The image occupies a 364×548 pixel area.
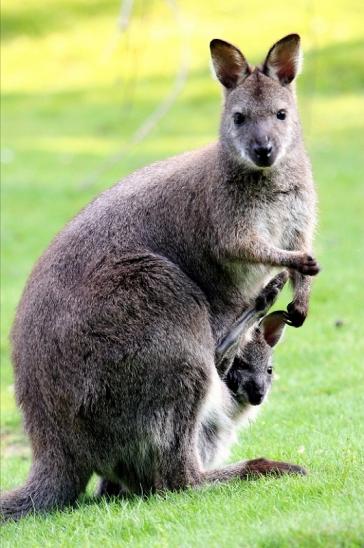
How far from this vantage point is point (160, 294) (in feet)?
19.9

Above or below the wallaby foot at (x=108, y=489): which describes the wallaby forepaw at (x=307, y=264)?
above

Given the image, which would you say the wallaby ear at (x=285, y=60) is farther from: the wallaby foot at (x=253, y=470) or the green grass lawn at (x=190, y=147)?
the wallaby foot at (x=253, y=470)

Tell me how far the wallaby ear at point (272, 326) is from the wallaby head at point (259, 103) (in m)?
1.09

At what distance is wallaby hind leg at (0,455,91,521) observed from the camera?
5.95 meters

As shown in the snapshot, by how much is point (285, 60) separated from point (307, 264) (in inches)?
51.8

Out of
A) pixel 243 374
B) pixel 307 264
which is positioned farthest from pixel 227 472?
pixel 307 264

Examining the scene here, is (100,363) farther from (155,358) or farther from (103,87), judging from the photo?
(103,87)

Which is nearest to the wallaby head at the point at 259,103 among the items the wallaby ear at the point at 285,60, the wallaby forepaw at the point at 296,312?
the wallaby ear at the point at 285,60

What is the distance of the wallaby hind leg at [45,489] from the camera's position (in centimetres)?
595

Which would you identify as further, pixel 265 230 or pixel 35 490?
pixel 265 230

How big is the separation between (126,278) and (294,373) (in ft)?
13.8

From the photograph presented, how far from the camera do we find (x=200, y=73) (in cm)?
2825

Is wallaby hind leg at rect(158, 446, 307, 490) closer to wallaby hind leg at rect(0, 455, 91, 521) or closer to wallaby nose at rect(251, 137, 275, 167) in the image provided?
wallaby hind leg at rect(0, 455, 91, 521)

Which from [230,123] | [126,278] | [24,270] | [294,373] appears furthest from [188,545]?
[24,270]
